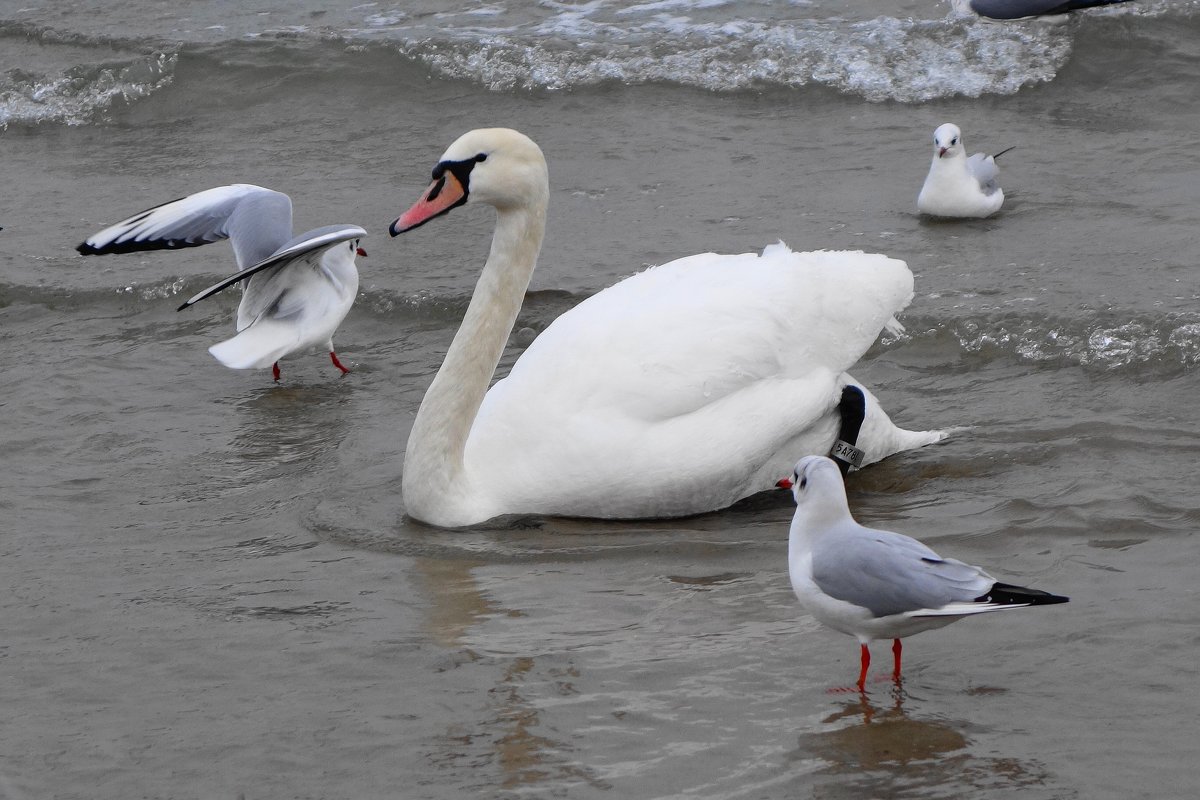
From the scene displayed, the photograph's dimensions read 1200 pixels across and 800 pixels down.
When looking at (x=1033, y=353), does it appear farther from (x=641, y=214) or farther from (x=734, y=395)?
(x=641, y=214)

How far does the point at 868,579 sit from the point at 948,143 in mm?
5817

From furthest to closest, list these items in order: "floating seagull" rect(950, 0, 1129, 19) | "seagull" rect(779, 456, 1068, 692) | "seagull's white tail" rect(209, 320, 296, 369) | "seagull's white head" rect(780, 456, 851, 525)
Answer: "floating seagull" rect(950, 0, 1129, 19), "seagull's white tail" rect(209, 320, 296, 369), "seagull's white head" rect(780, 456, 851, 525), "seagull" rect(779, 456, 1068, 692)

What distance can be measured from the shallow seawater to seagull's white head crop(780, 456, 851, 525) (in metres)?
0.37

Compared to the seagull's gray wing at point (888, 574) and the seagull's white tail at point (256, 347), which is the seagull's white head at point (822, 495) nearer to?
the seagull's gray wing at point (888, 574)

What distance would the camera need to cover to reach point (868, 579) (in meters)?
3.88

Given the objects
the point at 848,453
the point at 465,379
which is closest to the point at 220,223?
the point at 465,379

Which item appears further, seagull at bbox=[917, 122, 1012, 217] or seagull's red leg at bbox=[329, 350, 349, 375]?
seagull at bbox=[917, 122, 1012, 217]

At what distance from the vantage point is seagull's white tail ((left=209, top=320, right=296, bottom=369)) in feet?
22.8

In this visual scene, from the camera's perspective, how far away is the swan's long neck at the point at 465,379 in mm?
5340

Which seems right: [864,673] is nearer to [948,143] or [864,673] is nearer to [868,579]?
[868,579]

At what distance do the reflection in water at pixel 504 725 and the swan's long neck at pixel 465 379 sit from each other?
0.72 m

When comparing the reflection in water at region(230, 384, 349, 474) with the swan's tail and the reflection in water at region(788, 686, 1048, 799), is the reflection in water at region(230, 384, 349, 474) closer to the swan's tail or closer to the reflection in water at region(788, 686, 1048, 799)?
the swan's tail

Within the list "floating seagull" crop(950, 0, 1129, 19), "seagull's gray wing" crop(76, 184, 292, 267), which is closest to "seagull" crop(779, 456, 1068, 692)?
"seagull's gray wing" crop(76, 184, 292, 267)

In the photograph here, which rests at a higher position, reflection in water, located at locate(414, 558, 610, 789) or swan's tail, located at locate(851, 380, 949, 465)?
swan's tail, located at locate(851, 380, 949, 465)
